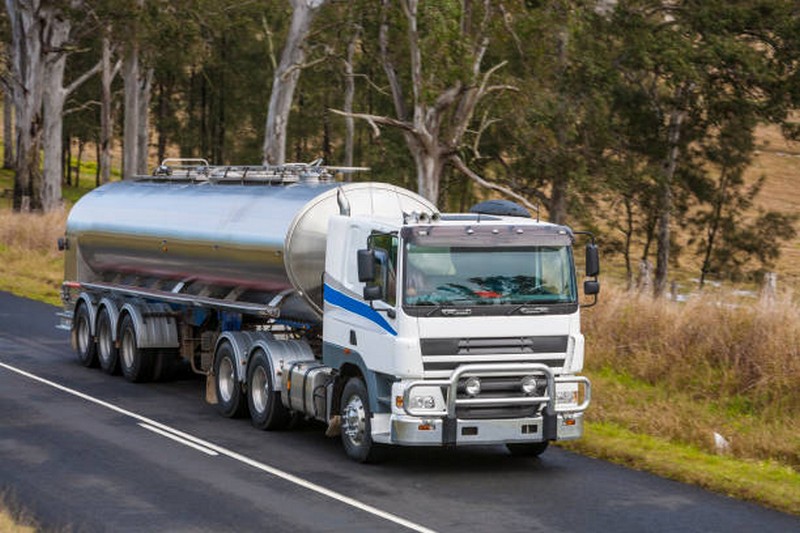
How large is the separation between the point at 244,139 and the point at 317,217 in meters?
65.3

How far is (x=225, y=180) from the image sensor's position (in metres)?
20.0

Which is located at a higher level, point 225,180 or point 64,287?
point 225,180

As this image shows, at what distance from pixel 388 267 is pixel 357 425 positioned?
71.2 inches

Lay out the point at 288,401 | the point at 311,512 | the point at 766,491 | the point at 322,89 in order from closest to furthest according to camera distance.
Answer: the point at 311,512, the point at 766,491, the point at 288,401, the point at 322,89

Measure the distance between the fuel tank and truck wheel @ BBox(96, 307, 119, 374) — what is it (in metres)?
0.64

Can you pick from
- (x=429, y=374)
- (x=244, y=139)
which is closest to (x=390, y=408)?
(x=429, y=374)

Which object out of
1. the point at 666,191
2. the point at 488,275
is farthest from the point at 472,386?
the point at 666,191

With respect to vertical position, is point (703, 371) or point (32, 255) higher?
point (32, 255)

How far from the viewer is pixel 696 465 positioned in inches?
574

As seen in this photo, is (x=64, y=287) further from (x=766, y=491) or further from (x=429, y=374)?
(x=766, y=491)

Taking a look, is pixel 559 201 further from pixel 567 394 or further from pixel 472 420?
pixel 472 420

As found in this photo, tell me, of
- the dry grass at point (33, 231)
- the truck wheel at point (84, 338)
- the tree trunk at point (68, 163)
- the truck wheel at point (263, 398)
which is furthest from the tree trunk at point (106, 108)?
the truck wheel at point (263, 398)

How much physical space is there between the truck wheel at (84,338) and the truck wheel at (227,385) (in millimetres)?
4960

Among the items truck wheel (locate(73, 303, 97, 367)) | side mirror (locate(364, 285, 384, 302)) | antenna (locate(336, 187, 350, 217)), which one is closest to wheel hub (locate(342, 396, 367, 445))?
side mirror (locate(364, 285, 384, 302))
